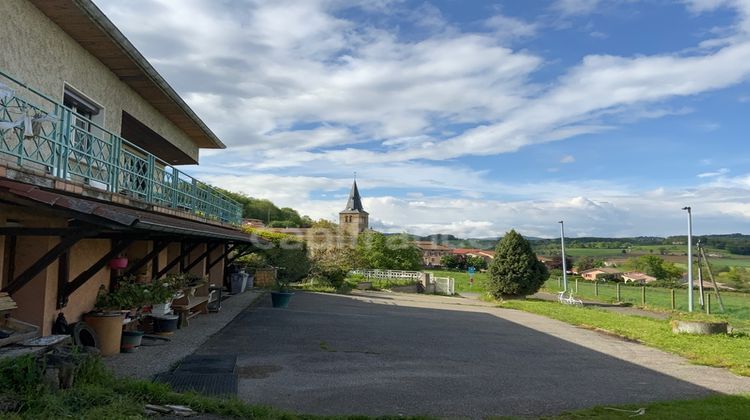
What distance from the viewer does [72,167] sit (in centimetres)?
952

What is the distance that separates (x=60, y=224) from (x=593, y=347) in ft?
35.9

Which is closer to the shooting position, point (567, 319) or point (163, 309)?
point (163, 309)

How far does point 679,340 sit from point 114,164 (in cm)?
1324

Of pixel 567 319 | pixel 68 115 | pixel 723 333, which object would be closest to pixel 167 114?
pixel 68 115

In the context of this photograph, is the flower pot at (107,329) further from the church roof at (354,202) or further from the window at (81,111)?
Result: the church roof at (354,202)

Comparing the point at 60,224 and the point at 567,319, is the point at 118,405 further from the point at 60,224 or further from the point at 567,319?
the point at 567,319

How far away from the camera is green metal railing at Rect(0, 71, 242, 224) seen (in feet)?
18.9

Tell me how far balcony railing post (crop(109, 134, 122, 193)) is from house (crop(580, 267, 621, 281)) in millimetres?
64815

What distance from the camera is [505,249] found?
2891 centimetres

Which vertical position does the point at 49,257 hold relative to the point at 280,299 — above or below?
above

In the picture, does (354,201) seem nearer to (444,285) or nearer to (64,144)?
(444,285)

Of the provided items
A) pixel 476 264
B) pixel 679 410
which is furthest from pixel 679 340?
pixel 476 264

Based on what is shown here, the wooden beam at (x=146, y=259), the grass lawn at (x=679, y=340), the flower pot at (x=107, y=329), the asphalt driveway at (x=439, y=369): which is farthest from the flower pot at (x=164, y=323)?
the grass lawn at (x=679, y=340)

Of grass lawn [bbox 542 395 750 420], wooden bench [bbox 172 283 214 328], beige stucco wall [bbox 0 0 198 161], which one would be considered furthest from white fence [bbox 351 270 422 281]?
grass lawn [bbox 542 395 750 420]
